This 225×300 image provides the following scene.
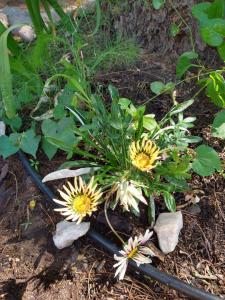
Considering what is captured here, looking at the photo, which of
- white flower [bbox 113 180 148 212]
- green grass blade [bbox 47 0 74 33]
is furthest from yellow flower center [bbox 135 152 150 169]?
green grass blade [bbox 47 0 74 33]

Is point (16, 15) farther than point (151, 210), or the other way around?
point (16, 15)

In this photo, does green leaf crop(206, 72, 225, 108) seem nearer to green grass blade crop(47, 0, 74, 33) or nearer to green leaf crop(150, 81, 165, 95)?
green leaf crop(150, 81, 165, 95)

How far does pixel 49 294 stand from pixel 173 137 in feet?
1.98

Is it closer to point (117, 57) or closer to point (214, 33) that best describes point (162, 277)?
point (214, 33)

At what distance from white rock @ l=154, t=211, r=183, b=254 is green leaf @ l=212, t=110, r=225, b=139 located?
292mm

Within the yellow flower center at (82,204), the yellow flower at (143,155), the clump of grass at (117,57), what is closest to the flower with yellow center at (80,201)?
the yellow flower center at (82,204)

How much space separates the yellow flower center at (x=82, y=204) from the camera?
1.13 metres

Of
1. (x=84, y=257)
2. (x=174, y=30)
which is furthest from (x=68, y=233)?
(x=174, y=30)

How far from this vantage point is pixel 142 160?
44.5 inches

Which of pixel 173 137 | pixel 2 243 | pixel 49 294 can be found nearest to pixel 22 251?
pixel 2 243

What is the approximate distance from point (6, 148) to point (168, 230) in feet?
2.20

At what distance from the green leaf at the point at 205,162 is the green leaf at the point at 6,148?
2.17ft

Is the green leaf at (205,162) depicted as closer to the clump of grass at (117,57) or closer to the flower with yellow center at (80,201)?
the flower with yellow center at (80,201)

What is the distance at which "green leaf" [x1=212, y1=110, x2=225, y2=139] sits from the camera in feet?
4.39
